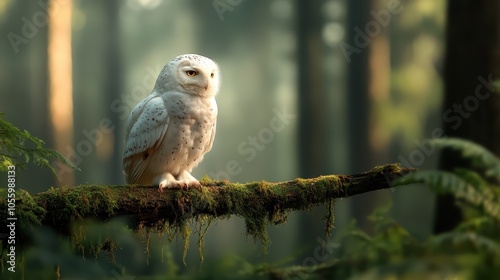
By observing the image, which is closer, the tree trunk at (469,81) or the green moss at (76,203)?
the green moss at (76,203)

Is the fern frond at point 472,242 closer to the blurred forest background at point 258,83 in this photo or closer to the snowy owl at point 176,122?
the snowy owl at point 176,122

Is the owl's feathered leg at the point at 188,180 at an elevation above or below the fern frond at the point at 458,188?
above

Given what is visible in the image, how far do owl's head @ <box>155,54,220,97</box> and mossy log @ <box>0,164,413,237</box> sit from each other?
0.54m

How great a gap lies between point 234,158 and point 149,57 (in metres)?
2.47

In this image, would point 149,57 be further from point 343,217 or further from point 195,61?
point 195,61

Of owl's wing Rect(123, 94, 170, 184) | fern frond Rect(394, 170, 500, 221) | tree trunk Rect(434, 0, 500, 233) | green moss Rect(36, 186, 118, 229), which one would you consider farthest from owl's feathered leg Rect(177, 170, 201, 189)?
tree trunk Rect(434, 0, 500, 233)

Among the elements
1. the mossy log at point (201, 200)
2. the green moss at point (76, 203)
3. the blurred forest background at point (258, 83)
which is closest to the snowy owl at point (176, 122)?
the mossy log at point (201, 200)

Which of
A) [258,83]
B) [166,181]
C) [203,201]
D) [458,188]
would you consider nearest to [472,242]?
[458,188]

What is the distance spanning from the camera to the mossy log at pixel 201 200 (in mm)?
2266

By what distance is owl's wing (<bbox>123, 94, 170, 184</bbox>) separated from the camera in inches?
112

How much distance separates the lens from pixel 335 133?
8594 mm

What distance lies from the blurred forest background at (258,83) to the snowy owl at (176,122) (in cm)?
422

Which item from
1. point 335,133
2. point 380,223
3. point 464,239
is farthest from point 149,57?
point 464,239

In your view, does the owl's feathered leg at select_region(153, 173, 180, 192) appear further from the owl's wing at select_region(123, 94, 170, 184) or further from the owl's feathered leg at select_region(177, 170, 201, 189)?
the owl's wing at select_region(123, 94, 170, 184)
